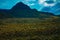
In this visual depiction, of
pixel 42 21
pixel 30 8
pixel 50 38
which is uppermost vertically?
pixel 30 8

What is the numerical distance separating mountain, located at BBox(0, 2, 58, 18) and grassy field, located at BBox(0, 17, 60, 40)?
124 millimetres

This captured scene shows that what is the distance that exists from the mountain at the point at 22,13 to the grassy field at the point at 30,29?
124mm

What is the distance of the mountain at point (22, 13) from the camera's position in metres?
5.33

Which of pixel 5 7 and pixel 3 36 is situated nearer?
pixel 3 36

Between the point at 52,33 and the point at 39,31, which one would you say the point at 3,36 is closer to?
the point at 39,31

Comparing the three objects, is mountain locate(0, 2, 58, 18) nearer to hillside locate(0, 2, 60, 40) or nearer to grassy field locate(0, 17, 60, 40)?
hillside locate(0, 2, 60, 40)

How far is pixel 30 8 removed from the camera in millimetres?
5527

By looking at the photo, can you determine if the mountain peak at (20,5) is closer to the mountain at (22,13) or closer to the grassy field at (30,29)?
the mountain at (22,13)

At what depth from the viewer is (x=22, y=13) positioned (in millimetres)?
5469

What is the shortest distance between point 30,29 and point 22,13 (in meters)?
0.61

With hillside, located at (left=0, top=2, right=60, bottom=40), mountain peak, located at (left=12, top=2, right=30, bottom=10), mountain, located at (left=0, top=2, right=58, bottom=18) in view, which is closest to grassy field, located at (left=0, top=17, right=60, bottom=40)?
hillside, located at (left=0, top=2, right=60, bottom=40)

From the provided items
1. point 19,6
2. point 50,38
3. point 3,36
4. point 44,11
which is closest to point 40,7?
point 44,11

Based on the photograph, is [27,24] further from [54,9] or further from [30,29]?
[54,9]

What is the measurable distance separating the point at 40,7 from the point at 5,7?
3.67 ft
